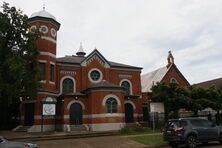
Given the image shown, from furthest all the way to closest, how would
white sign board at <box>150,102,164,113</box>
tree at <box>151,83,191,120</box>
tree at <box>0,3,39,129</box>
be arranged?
tree at <box>151,83,191,120</box> → tree at <box>0,3,39,129</box> → white sign board at <box>150,102,164,113</box>

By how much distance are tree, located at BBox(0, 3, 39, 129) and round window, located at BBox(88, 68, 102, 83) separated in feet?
28.3

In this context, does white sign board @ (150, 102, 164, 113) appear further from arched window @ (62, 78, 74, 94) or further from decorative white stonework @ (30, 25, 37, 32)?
decorative white stonework @ (30, 25, 37, 32)

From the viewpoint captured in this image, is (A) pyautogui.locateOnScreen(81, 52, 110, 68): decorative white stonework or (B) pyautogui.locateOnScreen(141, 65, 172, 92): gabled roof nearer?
(A) pyautogui.locateOnScreen(81, 52, 110, 68): decorative white stonework

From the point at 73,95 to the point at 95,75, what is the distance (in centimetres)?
619

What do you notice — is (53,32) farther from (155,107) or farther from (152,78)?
(152,78)

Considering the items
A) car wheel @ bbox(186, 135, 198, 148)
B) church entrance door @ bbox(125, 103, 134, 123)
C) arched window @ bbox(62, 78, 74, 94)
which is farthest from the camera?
church entrance door @ bbox(125, 103, 134, 123)

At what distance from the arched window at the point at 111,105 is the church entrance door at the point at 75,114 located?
135 inches

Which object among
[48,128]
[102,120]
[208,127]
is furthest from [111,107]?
[208,127]

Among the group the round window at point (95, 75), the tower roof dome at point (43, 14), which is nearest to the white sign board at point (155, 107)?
the round window at point (95, 75)

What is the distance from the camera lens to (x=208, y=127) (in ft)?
62.2

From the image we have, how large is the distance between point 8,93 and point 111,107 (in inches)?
444

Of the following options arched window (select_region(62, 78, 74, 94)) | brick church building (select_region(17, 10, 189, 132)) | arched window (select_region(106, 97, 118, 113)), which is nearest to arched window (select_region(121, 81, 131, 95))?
brick church building (select_region(17, 10, 189, 132))

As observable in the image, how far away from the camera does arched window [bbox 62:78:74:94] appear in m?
35.8

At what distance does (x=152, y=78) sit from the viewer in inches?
1957
